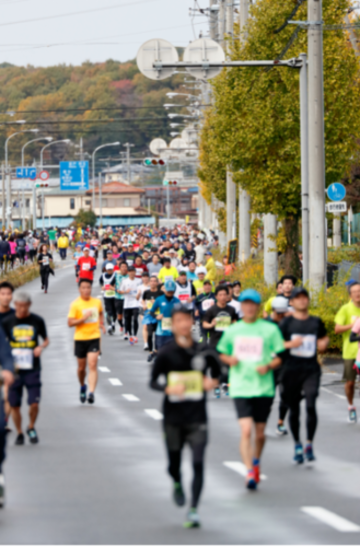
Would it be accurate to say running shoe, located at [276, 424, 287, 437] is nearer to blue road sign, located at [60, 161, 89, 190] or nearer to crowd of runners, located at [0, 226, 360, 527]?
crowd of runners, located at [0, 226, 360, 527]

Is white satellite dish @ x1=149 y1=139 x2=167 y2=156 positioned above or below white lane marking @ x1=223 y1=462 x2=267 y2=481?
above

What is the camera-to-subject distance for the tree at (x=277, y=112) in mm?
25812

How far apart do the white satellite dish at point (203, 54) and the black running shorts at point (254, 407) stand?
536 inches

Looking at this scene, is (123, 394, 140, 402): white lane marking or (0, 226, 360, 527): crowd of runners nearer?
(0, 226, 360, 527): crowd of runners

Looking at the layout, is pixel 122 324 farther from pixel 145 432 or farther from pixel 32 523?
pixel 32 523

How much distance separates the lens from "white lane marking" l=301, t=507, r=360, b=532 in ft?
24.4

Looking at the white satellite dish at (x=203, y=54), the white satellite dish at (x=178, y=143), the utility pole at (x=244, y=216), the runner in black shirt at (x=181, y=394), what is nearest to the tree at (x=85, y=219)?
the white satellite dish at (x=178, y=143)

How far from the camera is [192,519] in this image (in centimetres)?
738

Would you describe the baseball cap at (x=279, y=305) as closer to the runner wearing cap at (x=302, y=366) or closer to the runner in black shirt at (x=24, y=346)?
the runner wearing cap at (x=302, y=366)

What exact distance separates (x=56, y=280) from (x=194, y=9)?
67.8 ft

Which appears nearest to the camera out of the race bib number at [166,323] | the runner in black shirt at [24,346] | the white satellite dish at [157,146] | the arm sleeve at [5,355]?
the arm sleeve at [5,355]

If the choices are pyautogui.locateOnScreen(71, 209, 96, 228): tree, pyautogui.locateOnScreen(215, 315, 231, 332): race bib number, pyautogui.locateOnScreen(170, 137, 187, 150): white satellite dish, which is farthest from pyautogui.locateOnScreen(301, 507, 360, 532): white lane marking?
pyautogui.locateOnScreen(71, 209, 96, 228): tree

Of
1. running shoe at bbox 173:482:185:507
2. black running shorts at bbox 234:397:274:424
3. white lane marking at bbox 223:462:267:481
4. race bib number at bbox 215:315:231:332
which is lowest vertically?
white lane marking at bbox 223:462:267:481

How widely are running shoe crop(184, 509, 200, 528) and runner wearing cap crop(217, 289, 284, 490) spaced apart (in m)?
1.37
